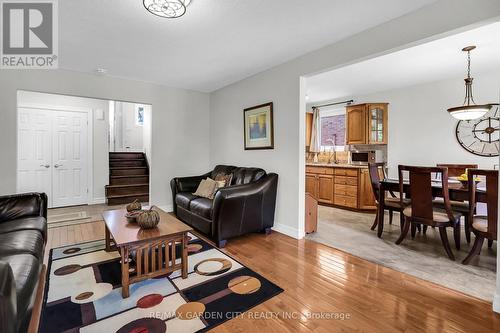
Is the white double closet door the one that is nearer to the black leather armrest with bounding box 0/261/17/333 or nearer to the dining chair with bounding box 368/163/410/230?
the black leather armrest with bounding box 0/261/17/333

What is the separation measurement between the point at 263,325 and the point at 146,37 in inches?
116

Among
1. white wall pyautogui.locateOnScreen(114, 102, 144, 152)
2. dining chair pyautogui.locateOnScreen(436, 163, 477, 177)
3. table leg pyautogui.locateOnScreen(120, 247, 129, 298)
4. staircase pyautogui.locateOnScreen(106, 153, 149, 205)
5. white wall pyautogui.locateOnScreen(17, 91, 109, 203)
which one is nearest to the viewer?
table leg pyautogui.locateOnScreen(120, 247, 129, 298)

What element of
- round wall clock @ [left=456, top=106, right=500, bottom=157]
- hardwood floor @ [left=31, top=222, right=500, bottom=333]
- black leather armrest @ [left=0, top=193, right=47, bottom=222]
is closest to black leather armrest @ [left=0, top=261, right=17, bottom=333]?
hardwood floor @ [left=31, top=222, right=500, bottom=333]

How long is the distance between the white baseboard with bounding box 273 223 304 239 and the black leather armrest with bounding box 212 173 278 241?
123 millimetres

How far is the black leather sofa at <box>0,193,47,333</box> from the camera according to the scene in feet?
3.33

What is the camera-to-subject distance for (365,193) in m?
4.70

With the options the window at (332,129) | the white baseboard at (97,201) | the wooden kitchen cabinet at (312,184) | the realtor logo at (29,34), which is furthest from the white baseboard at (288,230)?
the white baseboard at (97,201)

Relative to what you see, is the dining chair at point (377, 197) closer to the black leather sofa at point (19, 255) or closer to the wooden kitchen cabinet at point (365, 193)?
the wooden kitchen cabinet at point (365, 193)

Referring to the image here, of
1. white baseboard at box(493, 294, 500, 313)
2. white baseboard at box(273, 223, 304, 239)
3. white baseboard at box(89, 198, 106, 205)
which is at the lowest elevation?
white baseboard at box(493, 294, 500, 313)

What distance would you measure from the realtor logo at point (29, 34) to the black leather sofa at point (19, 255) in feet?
5.52

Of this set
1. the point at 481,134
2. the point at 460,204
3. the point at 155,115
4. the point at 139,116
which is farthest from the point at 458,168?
the point at 139,116

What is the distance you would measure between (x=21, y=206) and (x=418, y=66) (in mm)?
5358

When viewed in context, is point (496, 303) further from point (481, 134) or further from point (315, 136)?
point (315, 136)

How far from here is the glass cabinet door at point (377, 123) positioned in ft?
16.4
